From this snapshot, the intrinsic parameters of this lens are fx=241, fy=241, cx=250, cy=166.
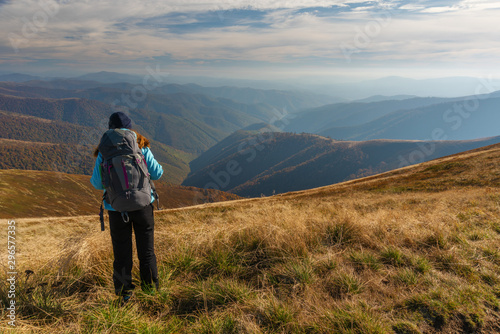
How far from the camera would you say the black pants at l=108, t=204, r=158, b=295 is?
4449mm

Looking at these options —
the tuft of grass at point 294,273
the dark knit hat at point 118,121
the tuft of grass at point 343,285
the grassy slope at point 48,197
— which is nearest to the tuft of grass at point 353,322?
the tuft of grass at point 343,285

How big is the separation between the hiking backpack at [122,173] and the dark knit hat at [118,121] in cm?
37

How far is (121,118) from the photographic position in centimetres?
496

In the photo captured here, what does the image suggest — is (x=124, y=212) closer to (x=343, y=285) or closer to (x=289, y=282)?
(x=289, y=282)

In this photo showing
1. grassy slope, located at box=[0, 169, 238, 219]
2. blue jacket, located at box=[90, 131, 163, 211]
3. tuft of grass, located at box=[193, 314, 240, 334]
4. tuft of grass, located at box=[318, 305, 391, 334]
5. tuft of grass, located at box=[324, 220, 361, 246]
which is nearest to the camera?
tuft of grass, located at box=[318, 305, 391, 334]

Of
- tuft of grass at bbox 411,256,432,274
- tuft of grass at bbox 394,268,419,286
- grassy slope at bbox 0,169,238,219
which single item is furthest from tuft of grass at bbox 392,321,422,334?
grassy slope at bbox 0,169,238,219

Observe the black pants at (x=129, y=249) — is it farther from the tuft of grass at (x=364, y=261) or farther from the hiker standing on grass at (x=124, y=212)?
the tuft of grass at (x=364, y=261)

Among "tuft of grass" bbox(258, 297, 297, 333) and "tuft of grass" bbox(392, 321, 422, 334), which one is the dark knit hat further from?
"tuft of grass" bbox(392, 321, 422, 334)

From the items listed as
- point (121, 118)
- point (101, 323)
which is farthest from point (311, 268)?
point (121, 118)

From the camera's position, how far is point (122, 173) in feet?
14.3

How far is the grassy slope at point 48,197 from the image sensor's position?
111 meters

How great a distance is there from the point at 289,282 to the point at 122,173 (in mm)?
A: 3671

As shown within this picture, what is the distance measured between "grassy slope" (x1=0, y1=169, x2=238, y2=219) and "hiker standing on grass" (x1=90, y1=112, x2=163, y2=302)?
103729 millimetres

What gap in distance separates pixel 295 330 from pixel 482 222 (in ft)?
23.8
